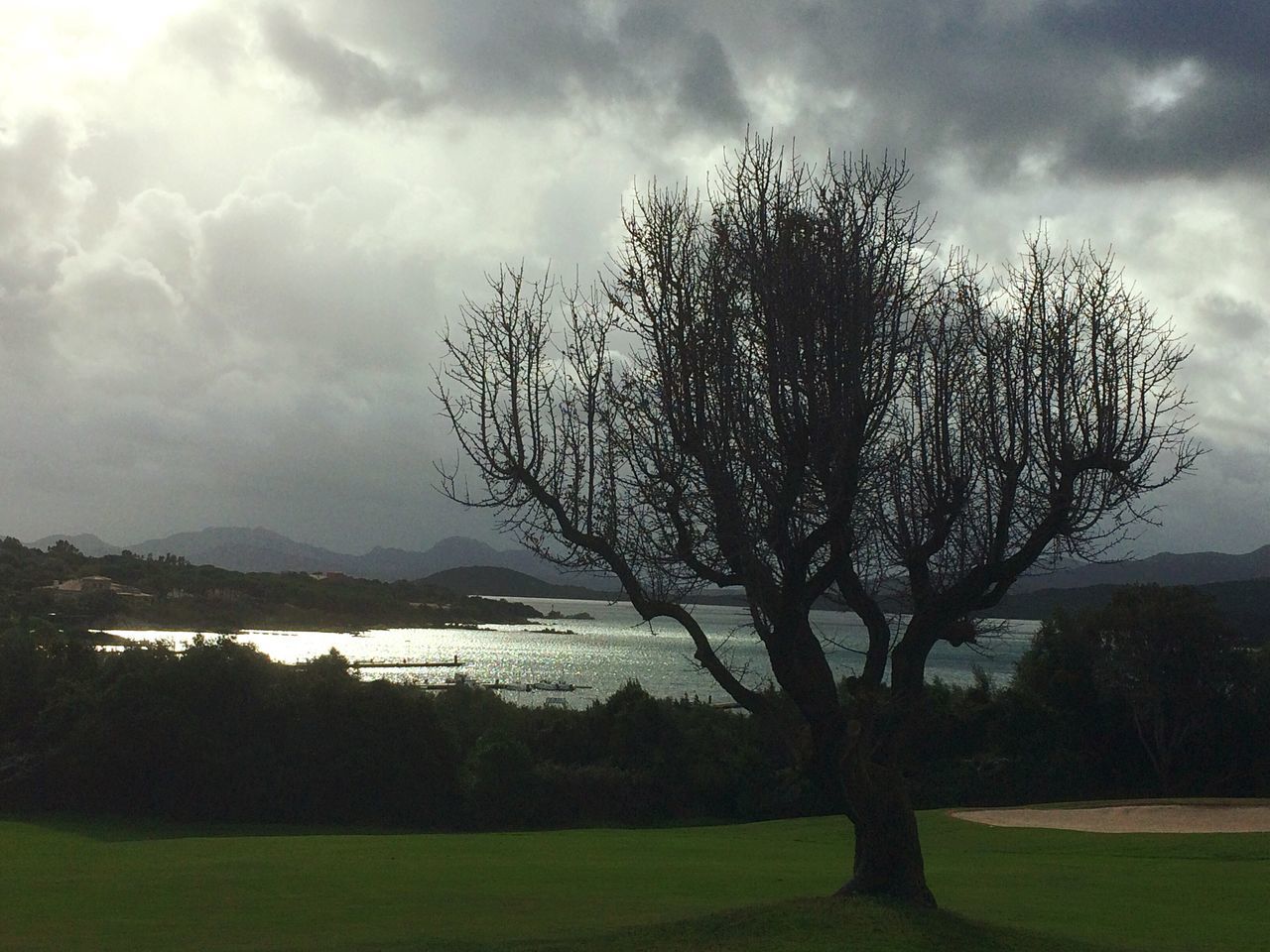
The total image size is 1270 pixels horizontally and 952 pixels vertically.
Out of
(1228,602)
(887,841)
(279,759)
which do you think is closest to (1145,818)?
(887,841)

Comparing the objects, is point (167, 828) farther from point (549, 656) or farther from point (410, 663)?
point (549, 656)

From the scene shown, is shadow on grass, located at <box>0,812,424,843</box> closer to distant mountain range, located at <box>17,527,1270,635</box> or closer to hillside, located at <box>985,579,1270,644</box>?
distant mountain range, located at <box>17,527,1270,635</box>

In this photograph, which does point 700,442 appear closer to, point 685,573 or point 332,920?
point 685,573

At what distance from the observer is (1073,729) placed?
40406mm

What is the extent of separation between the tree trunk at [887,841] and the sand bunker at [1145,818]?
17.5 m

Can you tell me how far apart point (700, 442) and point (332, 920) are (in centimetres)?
658

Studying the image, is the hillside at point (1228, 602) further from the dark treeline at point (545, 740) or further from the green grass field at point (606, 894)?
the green grass field at point (606, 894)

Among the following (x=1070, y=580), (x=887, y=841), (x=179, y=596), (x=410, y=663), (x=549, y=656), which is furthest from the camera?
(x=549, y=656)

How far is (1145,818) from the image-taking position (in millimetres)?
26656

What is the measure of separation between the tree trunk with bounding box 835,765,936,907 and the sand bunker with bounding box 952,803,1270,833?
17.5 meters

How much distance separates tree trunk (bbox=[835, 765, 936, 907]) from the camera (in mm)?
9820

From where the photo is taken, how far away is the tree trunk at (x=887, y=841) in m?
9.82

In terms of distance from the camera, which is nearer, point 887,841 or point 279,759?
point 887,841

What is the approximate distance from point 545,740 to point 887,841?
1191 inches
